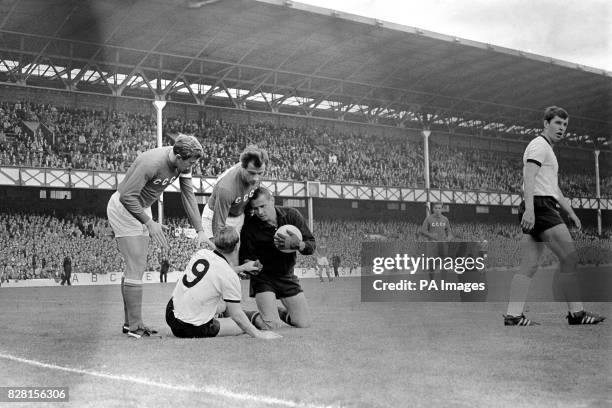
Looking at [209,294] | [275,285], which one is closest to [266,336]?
[209,294]

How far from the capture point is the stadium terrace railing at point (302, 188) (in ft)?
112

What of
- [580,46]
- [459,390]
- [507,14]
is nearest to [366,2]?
[507,14]

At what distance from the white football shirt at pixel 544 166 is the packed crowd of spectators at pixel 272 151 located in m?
30.3

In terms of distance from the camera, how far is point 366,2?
6.91 m

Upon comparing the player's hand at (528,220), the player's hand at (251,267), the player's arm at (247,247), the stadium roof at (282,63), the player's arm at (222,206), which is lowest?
the player's hand at (251,267)

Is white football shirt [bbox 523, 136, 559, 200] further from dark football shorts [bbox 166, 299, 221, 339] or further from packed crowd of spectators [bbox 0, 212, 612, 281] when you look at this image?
packed crowd of spectators [bbox 0, 212, 612, 281]

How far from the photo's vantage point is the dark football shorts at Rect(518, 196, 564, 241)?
754 centimetres

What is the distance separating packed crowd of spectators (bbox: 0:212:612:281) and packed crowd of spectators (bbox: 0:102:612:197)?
281cm

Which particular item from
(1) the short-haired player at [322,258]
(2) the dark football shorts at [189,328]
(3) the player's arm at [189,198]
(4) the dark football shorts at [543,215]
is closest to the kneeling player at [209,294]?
(2) the dark football shorts at [189,328]

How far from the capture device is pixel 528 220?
7387 millimetres

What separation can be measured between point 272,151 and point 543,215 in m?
34.6

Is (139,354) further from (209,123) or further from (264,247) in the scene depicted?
(209,123)

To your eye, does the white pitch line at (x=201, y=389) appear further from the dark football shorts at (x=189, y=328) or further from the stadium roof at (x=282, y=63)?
the stadium roof at (x=282, y=63)

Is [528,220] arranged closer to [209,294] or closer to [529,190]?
[529,190]
